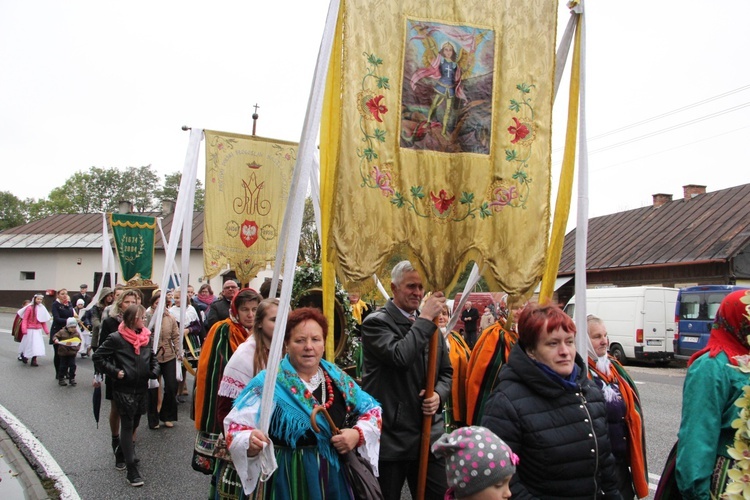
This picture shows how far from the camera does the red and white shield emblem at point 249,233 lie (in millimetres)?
7301

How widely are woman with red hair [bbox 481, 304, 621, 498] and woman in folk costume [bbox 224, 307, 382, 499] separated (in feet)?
2.17

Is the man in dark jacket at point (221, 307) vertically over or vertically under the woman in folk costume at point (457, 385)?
over

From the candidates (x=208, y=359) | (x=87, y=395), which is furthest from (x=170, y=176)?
(x=208, y=359)

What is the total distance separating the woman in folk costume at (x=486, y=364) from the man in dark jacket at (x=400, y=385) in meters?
0.97

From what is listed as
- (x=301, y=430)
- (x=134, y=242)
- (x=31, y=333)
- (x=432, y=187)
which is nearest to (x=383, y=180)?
(x=432, y=187)

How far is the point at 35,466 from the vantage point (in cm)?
661

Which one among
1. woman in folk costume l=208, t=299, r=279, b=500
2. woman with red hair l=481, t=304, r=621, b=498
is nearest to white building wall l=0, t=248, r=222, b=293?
woman in folk costume l=208, t=299, r=279, b=500

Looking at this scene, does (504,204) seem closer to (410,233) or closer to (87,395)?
(410,233)

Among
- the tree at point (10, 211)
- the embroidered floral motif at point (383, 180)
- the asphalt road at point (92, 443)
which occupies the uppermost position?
the tree at point (10, 211)

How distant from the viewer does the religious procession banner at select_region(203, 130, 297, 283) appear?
7.22 meters

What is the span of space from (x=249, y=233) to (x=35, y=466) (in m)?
3.32

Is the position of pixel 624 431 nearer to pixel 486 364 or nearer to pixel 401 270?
pixel 486 364

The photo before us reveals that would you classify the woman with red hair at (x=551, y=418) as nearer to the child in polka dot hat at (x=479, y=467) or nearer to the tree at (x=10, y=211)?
the child in polka dot hat at (x=479, y=467)

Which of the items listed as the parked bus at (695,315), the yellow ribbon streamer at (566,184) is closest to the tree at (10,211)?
the parked bus at (695,315)
